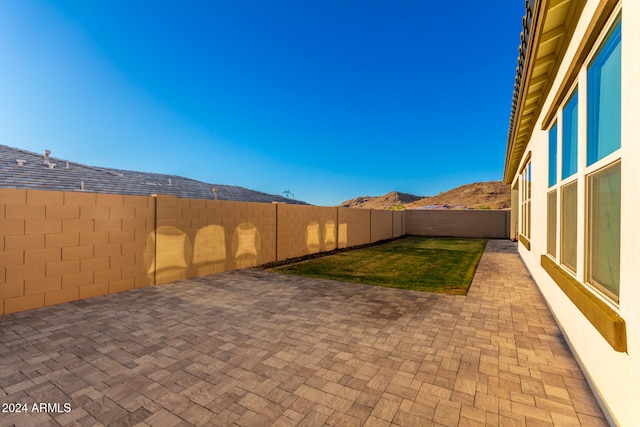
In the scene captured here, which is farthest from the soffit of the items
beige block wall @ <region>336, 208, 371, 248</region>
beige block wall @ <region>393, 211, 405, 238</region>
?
Answer: beige block wall @ <region>393, 211, 405, 238</region>

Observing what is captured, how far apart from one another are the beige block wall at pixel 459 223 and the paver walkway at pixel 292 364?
17.8 m

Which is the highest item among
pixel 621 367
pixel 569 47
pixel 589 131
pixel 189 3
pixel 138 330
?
pixel 189 3

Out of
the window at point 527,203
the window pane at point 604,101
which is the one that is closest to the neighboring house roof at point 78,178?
the window pane at point 604,101

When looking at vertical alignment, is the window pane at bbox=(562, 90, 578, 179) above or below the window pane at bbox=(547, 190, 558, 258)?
above

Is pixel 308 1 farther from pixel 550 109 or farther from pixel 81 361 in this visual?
pixel 81 361

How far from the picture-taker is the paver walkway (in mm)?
2244

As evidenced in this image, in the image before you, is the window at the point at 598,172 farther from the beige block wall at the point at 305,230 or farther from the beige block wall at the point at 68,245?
the beige block wall at the point at 305,230

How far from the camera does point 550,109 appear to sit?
4.69 metres

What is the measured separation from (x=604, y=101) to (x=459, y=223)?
21.3 m

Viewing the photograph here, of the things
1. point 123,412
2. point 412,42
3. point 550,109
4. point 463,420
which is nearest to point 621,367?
point 463,420

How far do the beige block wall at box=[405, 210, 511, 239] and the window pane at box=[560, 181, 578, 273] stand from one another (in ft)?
62.8

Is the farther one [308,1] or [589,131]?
[308,1]

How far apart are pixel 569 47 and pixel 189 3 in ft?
48.3

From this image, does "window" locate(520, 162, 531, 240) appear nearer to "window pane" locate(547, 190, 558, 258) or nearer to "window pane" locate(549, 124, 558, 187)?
"window pane" locate(547, 190, 558, 258)
